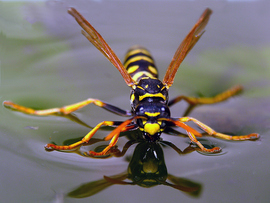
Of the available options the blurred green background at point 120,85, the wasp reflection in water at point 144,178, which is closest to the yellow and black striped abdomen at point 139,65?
the blurred green background at point 120,85

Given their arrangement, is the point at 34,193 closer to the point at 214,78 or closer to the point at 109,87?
the point at 109,87

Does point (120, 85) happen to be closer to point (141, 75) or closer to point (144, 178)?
point (141, 75)

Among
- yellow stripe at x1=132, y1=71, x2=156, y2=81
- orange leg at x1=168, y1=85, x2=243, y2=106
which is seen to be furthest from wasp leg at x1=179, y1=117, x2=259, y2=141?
yellow stripe at x1=132, y1=71, x2=156, y2=81

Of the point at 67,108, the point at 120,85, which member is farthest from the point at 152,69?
the point at 67,108

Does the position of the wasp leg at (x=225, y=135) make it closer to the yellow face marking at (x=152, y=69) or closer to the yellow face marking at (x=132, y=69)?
the yellow face marking at (x=152, y=69)

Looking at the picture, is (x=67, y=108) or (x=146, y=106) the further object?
(x=67, y=108)

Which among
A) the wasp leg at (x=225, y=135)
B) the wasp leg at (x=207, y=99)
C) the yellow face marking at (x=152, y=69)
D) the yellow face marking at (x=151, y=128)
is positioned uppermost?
the yellow face marking at (x=152, y=69)
